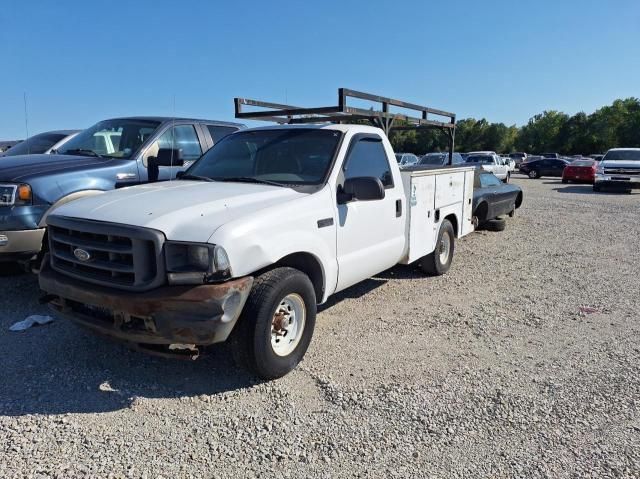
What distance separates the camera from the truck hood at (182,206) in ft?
10.2

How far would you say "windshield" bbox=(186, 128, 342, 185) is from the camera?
168 inches

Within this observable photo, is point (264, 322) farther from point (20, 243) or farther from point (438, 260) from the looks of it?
point (438, 260)

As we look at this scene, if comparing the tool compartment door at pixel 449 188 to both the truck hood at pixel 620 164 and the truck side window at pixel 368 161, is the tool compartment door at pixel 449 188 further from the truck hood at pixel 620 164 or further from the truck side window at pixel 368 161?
the truck hood at pixel 620 164

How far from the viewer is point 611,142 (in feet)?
238

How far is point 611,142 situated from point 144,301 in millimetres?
84369

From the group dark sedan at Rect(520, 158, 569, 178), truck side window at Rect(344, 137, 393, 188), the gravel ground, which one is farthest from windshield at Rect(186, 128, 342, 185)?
dark sedan at Rect(520, 158, 569, 178)

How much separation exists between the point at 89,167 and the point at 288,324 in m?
3.15

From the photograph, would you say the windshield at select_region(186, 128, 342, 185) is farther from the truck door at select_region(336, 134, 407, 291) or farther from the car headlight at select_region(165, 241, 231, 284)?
the car headlight at select_region(165, 241, 231, 284)

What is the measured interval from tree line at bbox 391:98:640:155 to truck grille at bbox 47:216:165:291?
202ft

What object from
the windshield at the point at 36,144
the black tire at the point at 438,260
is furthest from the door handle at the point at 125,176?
the windshield at the point at 36,144

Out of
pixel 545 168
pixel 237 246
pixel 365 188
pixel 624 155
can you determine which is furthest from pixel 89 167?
pixel 545 168

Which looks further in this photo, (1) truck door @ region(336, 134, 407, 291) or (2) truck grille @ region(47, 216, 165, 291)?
(1) truck door @ region(336, 134, 407, 291)

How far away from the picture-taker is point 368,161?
15.6 feet

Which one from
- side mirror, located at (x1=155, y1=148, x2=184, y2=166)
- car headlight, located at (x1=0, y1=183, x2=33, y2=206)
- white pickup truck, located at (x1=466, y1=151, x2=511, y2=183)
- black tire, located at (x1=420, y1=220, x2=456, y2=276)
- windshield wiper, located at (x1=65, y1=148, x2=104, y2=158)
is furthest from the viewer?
white pickup truck, located at (x1=466, y1=151, x2=511, y2=183)
